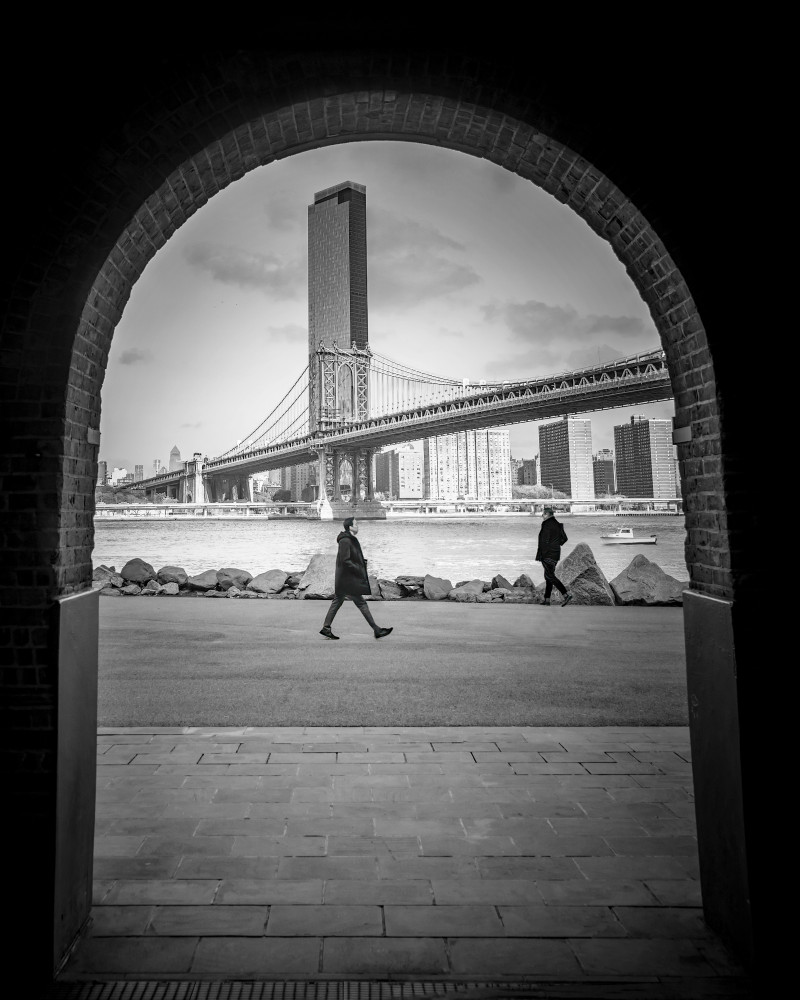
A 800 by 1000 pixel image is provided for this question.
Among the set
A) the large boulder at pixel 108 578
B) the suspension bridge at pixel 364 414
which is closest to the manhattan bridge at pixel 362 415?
the suspension bridge at pixel 364 414

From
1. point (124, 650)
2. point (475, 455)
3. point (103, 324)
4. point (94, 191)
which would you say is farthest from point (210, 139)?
point (475, 455)

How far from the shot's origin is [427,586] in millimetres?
12336

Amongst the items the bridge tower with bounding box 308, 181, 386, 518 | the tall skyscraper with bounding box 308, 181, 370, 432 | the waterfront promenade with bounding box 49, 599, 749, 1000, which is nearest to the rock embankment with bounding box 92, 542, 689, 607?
the waterfront promenade with bounding box 49, 599, 749, 1000

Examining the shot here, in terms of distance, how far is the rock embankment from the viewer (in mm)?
11023

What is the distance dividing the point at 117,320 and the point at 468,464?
7694 centimetres

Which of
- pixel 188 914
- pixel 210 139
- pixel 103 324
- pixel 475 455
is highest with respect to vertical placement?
pixel 475 455

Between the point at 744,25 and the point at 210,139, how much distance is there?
2.11 meters

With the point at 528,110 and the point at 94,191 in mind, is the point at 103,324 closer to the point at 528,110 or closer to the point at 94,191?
the point at 94,191

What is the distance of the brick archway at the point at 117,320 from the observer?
7.47 feet

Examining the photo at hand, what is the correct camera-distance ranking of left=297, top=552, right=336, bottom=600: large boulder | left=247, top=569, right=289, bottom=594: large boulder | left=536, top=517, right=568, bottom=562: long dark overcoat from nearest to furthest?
left=536, top=517, right=568, bottom=562: long dark overcoat, left=297, top=552, right=336, bottom=600: large boulder, left=247, top=569, right=289, bottom=594: large boulder

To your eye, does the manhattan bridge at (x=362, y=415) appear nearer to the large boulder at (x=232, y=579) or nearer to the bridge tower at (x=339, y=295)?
the bridge tower at (x=339, y=295)

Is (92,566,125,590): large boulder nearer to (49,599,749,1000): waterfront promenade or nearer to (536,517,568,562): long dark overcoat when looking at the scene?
(536,517,568,562): long dark overcoat

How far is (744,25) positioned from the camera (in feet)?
7.78

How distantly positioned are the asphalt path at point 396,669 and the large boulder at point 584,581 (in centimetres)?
82
